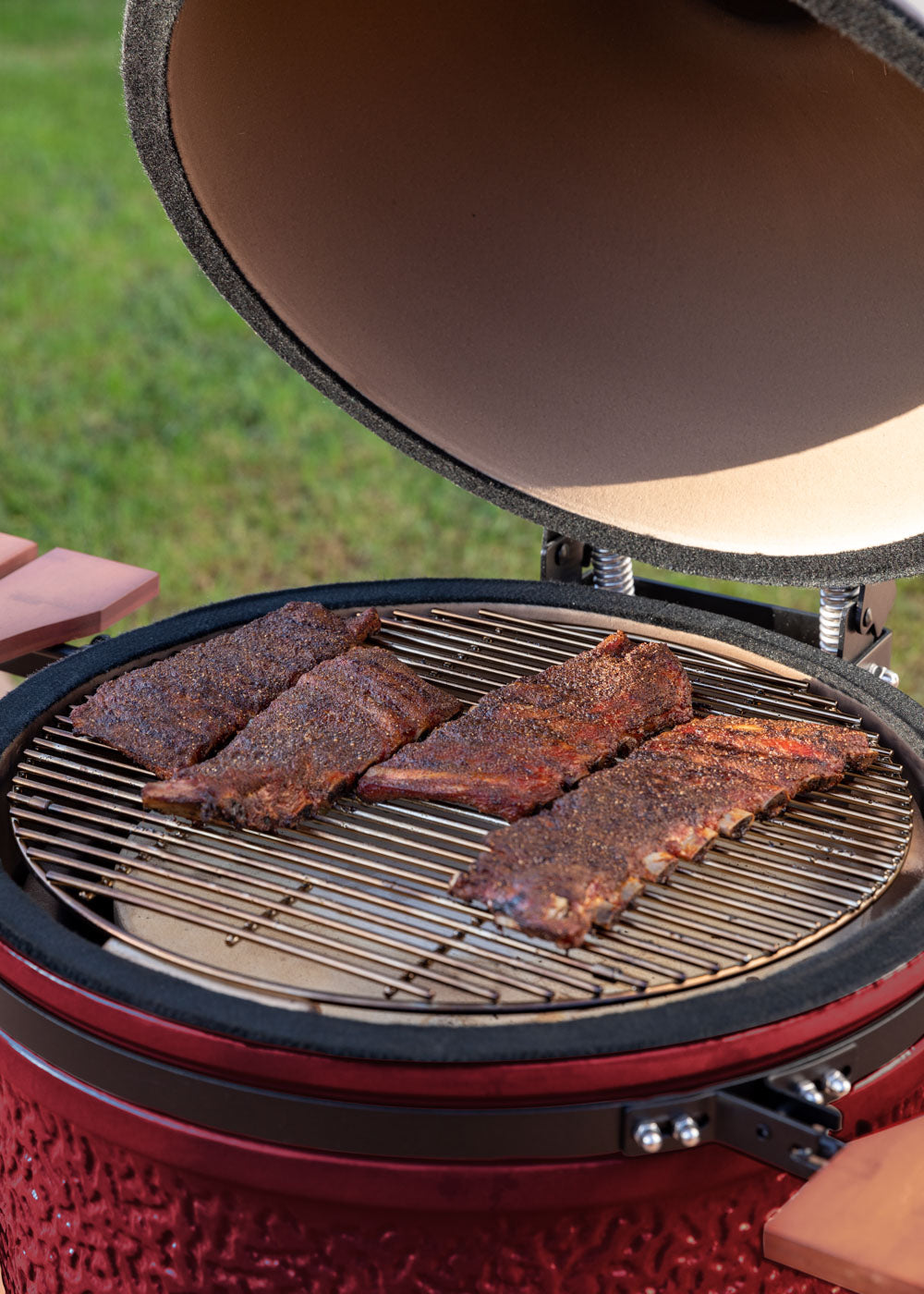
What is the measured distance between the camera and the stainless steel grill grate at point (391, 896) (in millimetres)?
1767

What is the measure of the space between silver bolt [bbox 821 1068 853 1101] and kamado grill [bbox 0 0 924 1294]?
0.07 ft

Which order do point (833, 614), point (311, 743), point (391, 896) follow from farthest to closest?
point (833, 614) < point (311, 743) < point (391, 896)

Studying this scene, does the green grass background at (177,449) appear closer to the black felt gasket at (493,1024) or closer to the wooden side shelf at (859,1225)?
the black felt gasket at (493,1024)

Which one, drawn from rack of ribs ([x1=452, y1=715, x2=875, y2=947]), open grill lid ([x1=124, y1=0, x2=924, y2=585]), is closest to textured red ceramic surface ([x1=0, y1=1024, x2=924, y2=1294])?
rack of ribs ([x1=452, y1=715, x2=875, y2=947])

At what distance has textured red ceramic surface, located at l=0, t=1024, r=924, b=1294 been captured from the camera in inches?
64.7

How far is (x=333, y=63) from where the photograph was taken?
8.16 feet

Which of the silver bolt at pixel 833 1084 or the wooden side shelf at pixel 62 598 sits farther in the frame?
the wooden side shelf at pixel 62 598

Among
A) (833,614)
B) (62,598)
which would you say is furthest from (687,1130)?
(62,598)

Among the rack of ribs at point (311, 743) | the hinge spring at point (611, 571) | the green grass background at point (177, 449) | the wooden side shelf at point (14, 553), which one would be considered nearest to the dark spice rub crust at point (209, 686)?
the rack of ribs at point (311, 743)

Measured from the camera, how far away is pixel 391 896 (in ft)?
6.47

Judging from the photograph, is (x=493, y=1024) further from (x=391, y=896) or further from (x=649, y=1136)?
(x=391, y=896)

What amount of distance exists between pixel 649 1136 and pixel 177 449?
5874 millimetres

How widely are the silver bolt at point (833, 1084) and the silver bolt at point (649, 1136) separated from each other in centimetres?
21

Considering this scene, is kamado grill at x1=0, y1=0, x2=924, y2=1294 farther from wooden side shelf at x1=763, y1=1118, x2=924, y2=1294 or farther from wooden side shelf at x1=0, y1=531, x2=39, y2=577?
wooden side shelf at x1=0, y1=531, x2=39, y2=577
